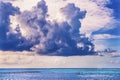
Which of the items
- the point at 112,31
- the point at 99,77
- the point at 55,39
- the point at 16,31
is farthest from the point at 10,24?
the point at 99,77

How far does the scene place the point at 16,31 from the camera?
341 inches

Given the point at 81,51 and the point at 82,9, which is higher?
the point at 82,9

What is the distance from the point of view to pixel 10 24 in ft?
28.4

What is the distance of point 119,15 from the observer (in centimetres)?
875

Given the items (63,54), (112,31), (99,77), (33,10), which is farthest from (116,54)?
(99,77)

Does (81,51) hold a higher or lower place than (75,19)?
lower

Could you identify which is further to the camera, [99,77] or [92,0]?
[99,77]

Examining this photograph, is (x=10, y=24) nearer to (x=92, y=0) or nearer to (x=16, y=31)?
(x=16, y=31)

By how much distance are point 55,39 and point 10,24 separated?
0.93 m

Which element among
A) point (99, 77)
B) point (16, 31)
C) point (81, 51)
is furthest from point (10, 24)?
point (99, 77)

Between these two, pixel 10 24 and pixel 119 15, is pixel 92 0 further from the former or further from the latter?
pixel 10 24

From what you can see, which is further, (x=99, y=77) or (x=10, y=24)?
(x=99, y=77)

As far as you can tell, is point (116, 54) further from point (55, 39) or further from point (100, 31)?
point (55, 39)

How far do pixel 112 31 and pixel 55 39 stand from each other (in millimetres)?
1157
